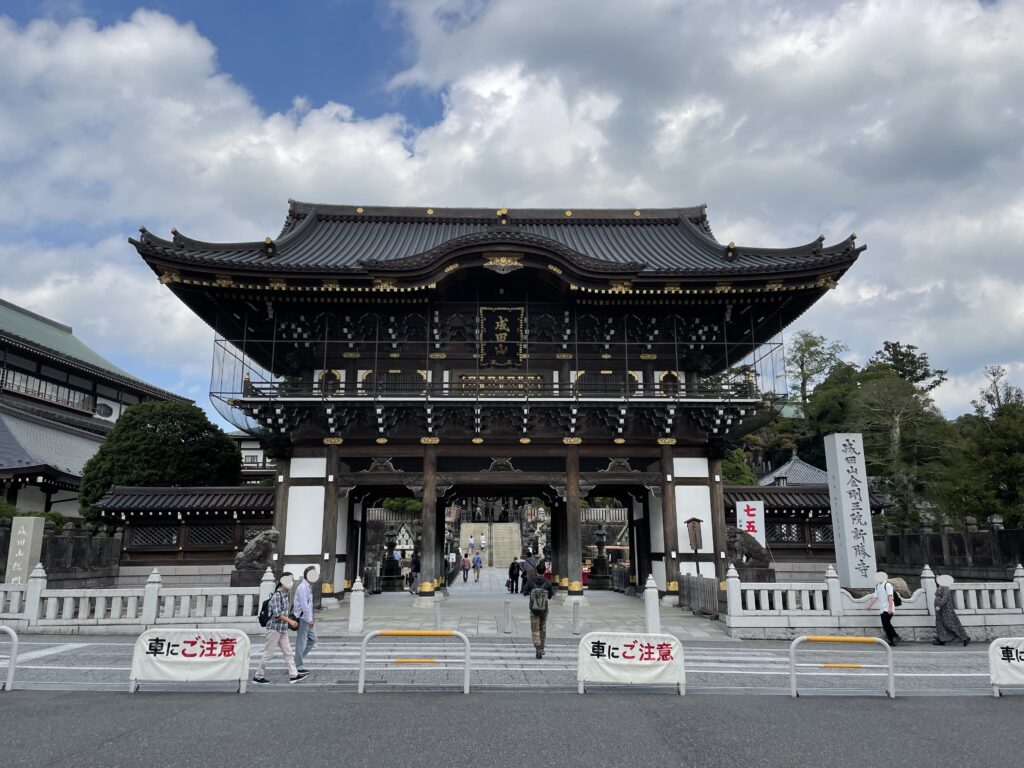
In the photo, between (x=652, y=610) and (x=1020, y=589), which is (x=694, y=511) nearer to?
(x=652, y=610)

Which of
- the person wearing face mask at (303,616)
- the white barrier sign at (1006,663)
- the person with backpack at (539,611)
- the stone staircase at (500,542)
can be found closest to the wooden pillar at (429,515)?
the person with backpack at (539,611)

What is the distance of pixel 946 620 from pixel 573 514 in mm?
9906

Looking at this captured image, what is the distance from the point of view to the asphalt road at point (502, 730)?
6402 mm

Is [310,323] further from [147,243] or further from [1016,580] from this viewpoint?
[1016,580]

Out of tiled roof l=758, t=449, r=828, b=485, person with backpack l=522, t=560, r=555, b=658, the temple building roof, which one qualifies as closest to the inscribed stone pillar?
the temple building roof

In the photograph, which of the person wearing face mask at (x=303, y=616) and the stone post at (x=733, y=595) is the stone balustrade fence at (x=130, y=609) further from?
the stone post at (x=733, y=595)

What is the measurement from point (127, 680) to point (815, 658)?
12284 millimetres

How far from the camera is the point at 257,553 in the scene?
57.0ft

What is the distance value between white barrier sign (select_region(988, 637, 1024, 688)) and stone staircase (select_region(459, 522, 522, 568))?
150ft

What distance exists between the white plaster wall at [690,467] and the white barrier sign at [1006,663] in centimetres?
1186

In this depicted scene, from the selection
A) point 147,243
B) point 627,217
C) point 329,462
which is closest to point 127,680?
point 329,462

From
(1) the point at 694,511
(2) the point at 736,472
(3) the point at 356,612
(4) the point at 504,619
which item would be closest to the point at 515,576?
(1) the point at 694,511

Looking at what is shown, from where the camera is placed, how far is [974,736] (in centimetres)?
735

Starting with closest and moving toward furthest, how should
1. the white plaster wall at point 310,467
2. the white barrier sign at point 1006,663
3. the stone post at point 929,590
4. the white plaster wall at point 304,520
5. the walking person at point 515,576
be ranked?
the white barrier sign at point 1006,663 < the stone post at point 929,590 < the white plaster wall at point 304,520 < the white plaster wall at point 310,467 < the walking person at point 515,576
